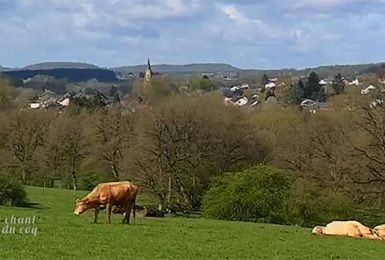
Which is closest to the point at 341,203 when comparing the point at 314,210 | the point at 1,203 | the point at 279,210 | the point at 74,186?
the point at 314,210

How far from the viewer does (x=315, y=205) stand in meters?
54.3

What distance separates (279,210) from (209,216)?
5154mm

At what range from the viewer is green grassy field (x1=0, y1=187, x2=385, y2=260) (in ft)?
62.4

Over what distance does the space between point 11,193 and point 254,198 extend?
19.3 m

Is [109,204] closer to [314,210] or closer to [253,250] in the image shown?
[253,250]

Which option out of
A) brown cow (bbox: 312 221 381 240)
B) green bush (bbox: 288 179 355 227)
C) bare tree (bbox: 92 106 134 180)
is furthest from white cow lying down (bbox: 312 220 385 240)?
bare tree (bbox: 92 106 134 180)

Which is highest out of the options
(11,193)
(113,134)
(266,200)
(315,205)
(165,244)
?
(165,244)

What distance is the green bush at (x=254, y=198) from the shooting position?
51.6m

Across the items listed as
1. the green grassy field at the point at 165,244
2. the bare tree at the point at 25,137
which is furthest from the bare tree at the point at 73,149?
the green grassy field at the point at 165,244

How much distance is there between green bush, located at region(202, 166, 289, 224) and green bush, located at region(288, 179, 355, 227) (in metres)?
0.88

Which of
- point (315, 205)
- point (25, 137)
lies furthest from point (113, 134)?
point (315, 205)

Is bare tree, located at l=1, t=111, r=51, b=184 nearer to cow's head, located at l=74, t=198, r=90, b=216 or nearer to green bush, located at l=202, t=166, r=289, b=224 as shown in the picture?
green bush, located at l=202, t=166, r=289, b=224

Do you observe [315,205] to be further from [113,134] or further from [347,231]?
[113,134]

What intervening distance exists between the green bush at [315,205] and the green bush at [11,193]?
69.5 feet
